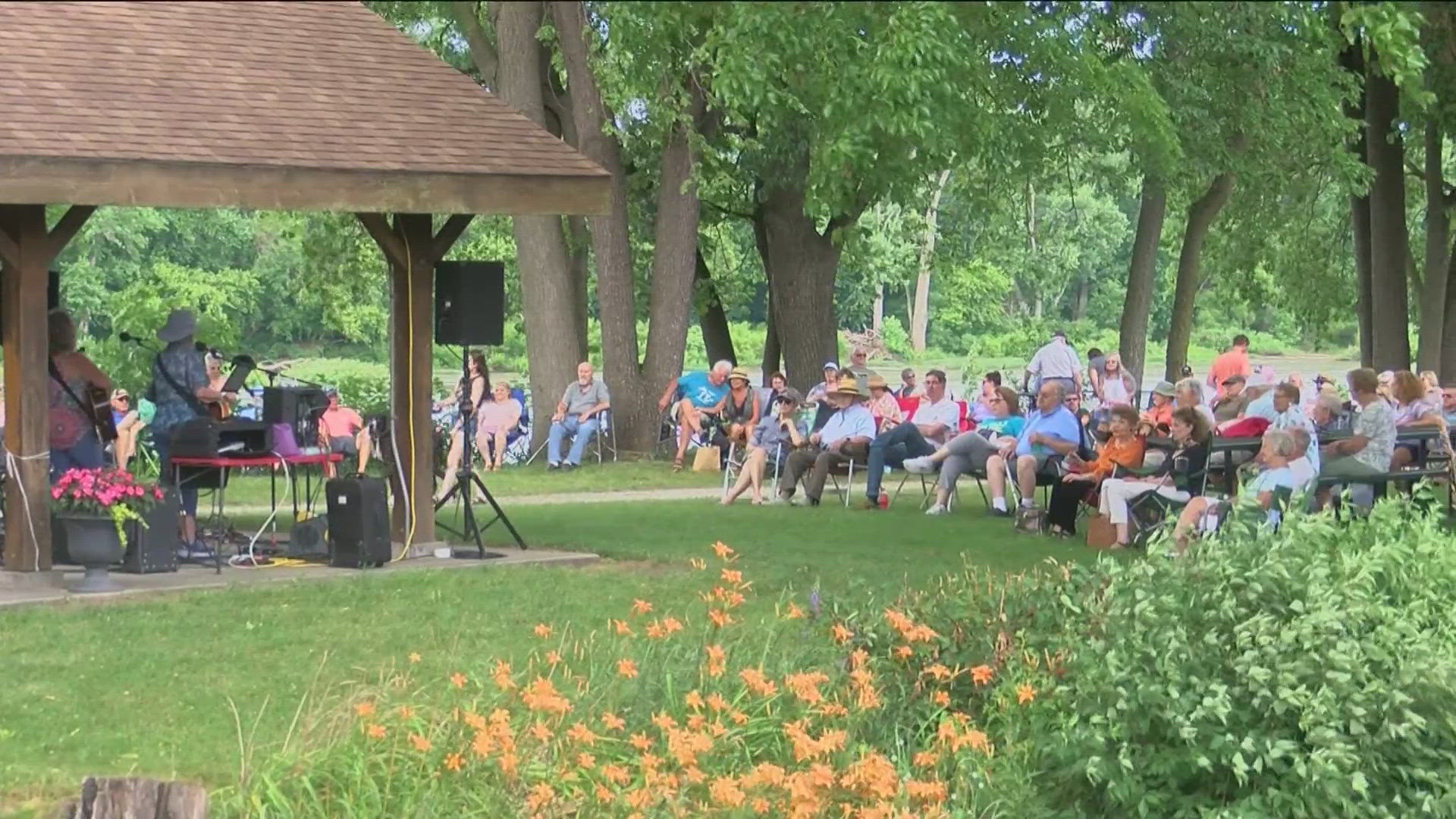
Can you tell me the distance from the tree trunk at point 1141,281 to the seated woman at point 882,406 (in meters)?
8.31

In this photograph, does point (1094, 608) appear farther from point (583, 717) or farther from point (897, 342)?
point (897, 342)

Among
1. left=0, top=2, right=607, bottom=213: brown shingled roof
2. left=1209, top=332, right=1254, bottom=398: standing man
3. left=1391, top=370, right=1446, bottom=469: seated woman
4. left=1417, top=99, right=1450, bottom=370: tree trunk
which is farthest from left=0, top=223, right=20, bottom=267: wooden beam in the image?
left=1417, top=99, right=1450, bottom=370: tree trunk

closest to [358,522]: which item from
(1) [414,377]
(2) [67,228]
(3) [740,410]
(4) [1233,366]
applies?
(1) [414,377]

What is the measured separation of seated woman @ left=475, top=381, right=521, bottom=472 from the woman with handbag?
7606 millimetres

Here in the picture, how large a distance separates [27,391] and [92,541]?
1.16 m

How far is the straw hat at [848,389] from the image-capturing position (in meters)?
16.5

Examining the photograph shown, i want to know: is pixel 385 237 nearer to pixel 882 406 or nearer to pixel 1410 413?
pixel 882 406

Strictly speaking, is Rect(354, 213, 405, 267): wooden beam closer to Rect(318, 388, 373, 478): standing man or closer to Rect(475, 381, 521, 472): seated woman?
Rect(318, 388, 373, 478): standing man

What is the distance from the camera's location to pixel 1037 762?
295 inches

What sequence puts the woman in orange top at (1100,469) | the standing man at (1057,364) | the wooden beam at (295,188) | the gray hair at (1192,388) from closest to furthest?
1. the wooden beam at (295,188)
2. the woman in orange top at (1100,469)
3. the gray hair at (1192,388)
4. the standing man at (1057,364)

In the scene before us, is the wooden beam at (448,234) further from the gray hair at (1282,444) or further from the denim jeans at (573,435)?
the denim jeans at (573,435)

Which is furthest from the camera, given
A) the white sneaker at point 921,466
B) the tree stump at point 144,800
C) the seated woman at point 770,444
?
the seated woman at point 770,444

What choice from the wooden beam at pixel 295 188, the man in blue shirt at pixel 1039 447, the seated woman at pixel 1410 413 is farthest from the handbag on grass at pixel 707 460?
the wooden beam at pixel 295 188

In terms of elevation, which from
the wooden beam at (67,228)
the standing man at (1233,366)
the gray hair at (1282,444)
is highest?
the wooden beam at (67,228)
